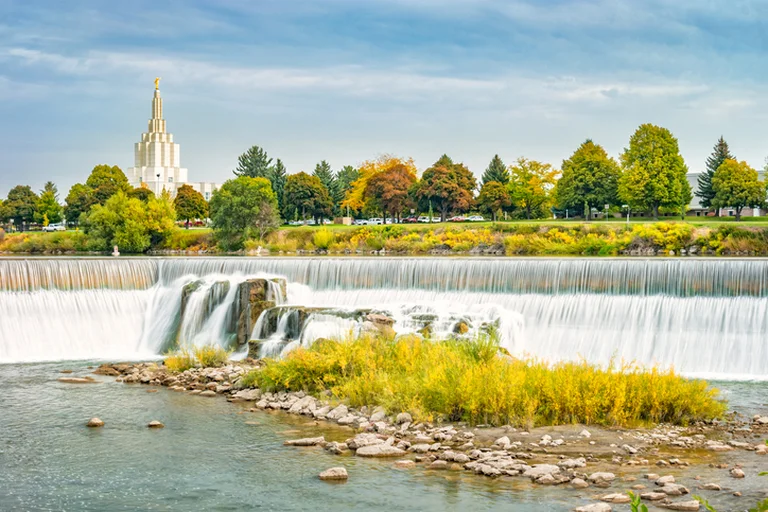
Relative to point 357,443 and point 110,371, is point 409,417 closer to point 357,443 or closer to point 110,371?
point 357,443

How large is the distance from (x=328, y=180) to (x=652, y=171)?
3917cm

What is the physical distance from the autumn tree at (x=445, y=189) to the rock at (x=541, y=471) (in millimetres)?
56304

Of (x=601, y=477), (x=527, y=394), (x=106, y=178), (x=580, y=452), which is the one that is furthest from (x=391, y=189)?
(x=601, y=477)

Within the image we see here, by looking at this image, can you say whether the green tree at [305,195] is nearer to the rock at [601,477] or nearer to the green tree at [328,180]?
the green tree at [328,180]

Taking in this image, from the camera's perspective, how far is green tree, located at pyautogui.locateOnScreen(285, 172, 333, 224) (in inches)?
3088

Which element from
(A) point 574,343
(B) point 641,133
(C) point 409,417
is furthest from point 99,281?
(B) point 641,133

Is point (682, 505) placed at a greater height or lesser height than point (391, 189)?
lesser

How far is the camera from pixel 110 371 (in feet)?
76.8

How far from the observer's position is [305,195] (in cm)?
7881

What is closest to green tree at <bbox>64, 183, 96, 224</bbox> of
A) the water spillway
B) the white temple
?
the white temple

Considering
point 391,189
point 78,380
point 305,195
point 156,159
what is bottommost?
point 78,380

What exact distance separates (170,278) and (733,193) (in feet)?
165

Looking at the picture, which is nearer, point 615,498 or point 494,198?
point 615,498

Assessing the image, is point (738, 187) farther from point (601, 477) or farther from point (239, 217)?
point (601, 477)
